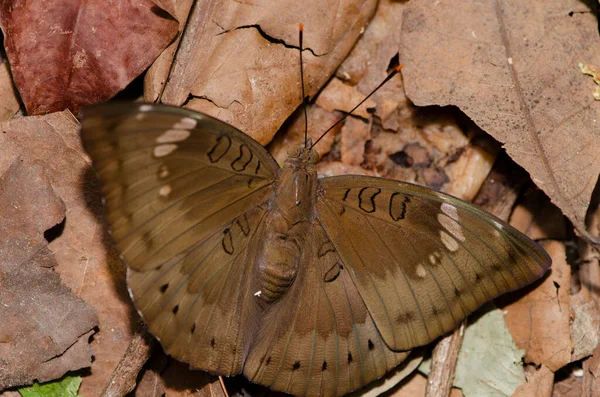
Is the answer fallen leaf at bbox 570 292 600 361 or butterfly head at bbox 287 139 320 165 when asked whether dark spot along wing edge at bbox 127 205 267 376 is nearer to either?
butterfly head at bbox 287 139 320 165

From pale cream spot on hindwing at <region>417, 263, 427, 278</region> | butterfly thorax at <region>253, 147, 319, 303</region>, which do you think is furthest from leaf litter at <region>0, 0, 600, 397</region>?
pale cream spot on hindwing at <region>417, 263, 427, 278</region>

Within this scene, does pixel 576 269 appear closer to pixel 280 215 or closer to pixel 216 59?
pixel 280 215

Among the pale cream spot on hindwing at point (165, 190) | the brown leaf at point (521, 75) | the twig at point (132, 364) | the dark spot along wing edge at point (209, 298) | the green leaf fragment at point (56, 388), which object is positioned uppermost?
the brown leaf at point (521, 75)

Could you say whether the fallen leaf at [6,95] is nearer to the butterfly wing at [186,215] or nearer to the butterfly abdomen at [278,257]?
the butterfly wing at [186,215]

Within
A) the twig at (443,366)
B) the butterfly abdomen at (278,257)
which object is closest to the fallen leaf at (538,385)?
the twig at (443,366)

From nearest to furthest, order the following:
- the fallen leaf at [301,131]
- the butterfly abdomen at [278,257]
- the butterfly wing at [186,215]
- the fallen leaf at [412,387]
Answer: the butterfly wing at [186,215], the butterfly abdomen at [278,257], the fallen leaf at [412,387], the fallen leaf at [301,131]

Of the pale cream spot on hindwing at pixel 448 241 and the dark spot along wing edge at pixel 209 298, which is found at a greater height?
the pale cream spot on hindwing at pixel 448 241

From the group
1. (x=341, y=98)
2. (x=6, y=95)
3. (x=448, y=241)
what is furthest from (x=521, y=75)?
(x=6, y=95)

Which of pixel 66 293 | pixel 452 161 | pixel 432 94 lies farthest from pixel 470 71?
pixel 66 293
